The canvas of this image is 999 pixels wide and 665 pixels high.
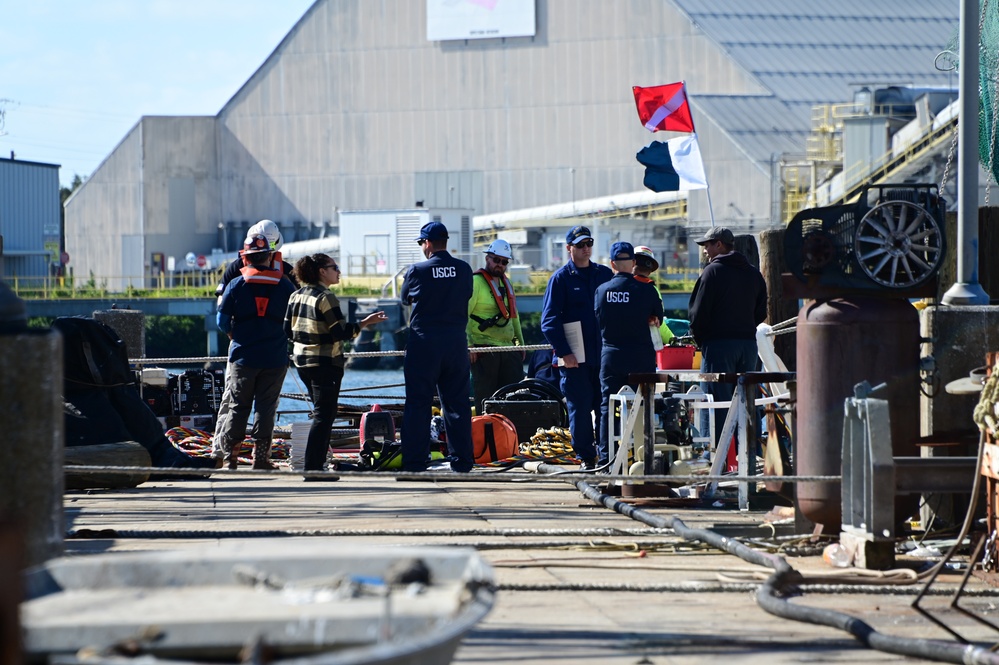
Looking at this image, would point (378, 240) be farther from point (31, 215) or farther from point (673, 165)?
point (673, 165)

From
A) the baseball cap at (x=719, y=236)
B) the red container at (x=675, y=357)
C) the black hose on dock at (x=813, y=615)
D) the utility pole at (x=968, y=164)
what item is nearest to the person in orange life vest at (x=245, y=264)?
the red container at (x=675, y=357)

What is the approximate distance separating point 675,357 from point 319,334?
2667 millimetres

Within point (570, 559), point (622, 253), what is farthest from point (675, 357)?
point (570, 559)

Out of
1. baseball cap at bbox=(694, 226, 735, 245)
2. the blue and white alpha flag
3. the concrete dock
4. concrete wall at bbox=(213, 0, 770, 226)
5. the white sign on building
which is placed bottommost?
the concrete dock

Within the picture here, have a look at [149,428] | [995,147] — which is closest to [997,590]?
[995,147]

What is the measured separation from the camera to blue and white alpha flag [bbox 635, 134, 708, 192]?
16109mm

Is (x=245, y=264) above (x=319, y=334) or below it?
above

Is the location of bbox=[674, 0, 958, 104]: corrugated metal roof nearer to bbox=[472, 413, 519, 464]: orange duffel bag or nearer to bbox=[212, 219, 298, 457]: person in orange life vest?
bbox=[472, 413, 519, 464]: orange duffel bag

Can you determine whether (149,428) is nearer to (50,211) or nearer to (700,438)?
(700,438)

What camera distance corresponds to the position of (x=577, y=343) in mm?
11820

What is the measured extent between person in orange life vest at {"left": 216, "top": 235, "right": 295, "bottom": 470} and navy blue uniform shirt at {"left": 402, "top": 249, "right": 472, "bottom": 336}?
40.7 inches

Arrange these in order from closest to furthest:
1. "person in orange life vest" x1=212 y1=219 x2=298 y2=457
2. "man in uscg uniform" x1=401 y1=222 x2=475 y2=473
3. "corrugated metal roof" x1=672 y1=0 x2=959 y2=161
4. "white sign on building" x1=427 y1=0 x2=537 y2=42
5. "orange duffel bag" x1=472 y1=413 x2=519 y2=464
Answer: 1. "man in uscg uniform" x1=401 y1=222 x2=475 y2=473
2. "person in orange life vest" x1=212 y1=219 x2=298 y2=457
3. "orange duffel bag" x1=472 y1=413 x2=519 y2=464
4. "corrugated metal roof" x1=672 y1=0 x2=959 y2=161
5. "white sign on building" x1=427 y1=0 x2=537 y2=42

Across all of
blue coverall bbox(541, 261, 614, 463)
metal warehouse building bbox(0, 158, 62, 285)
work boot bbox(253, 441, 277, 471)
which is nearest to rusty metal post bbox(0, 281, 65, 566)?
work boot bbox(253, 441, 277, 471)

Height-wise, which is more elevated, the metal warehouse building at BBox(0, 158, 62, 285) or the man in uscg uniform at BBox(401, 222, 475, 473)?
the metal warehouse building at BBox(0, 158, 62, 285)
